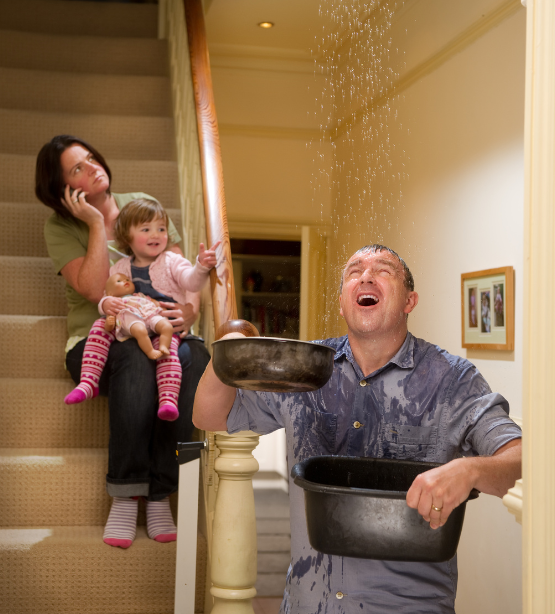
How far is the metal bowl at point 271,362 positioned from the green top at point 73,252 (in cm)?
145

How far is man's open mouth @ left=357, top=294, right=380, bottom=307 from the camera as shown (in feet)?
4.42

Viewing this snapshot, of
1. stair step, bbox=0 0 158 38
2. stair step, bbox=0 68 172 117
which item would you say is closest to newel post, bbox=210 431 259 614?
stair step, bbox=0 68 172 117

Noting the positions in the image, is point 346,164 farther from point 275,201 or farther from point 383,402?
point 383,402

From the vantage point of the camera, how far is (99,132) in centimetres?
357

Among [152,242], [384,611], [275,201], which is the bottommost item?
[384,611]

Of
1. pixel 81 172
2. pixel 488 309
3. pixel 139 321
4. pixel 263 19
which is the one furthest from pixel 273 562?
pixel 263 19

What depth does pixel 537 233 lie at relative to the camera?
0.76m

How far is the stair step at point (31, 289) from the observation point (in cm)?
282

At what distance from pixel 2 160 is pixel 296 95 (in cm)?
218

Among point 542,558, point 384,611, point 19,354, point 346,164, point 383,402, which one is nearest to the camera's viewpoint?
point 542,558

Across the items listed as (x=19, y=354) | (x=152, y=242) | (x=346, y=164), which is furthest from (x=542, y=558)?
(x=346, y=164)

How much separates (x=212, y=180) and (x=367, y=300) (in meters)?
0.99

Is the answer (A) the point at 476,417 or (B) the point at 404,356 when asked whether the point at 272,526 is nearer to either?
(B) the point at 404,356

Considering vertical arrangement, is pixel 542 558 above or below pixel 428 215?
below
